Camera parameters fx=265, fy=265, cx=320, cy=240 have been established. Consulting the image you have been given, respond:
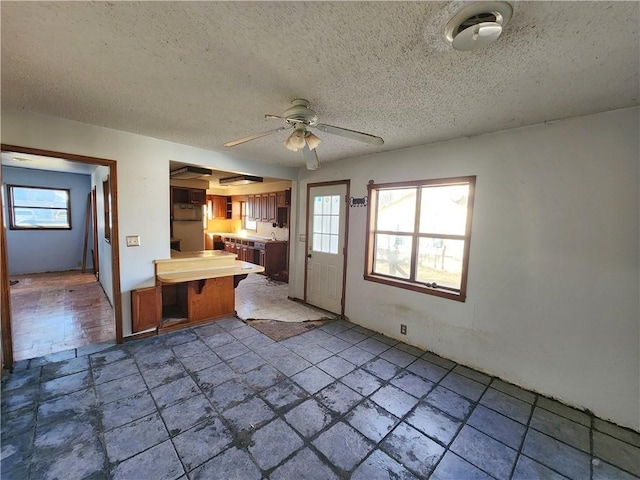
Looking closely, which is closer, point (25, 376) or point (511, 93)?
point (511, 93)

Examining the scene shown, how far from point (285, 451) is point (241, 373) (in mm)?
992

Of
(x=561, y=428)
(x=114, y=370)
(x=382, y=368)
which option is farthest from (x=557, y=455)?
(x=114, y=370)

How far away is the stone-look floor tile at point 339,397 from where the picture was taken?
2.15 m

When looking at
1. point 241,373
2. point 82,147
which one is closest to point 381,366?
point 241,373

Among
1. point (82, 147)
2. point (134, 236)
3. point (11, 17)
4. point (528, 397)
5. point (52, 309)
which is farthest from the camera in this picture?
point (52, 309)

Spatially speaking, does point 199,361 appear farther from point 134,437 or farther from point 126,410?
point 134,437

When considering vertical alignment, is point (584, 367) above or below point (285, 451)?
above

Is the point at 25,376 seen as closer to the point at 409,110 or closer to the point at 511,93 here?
the point at 409,110

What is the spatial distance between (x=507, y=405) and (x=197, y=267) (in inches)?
149

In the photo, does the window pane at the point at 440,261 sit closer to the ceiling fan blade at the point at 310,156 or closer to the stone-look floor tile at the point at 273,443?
the ceiling fan blade at the point at 310,156

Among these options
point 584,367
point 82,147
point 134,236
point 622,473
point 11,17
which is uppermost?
point 11,17

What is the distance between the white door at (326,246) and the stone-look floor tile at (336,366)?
126cm

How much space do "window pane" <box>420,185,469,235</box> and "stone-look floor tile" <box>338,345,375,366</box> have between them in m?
1.58

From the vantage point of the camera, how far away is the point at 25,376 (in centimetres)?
238
